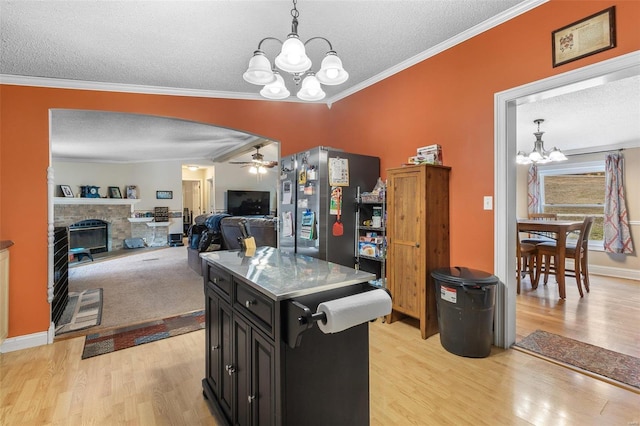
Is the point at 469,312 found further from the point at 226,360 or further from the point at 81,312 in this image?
the point at 81,312

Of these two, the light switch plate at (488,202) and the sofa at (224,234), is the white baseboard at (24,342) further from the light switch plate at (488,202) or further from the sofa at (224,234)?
the light switch plate at (488,202)

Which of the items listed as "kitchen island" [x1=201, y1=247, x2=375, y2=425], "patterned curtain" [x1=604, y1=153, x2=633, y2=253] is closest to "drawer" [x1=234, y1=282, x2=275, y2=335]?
"kitchen island" [x1=201, y1=247, x2=375, y2=425]

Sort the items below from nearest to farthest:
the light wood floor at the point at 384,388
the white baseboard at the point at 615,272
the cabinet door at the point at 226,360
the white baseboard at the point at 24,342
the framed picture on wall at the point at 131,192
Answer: the cabinet door at the point at 226,360
the light wood floor at the point at 384,388
the white baseboard at the point at 24,342
the white baseboard at the point at 615,272
the framed picture on wall at the point at 131,192

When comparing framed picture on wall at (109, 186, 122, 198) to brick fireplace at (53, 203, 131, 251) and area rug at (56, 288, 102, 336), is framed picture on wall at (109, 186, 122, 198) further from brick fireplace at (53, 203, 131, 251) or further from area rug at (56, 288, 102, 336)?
area rug at (56, 288, 102, 336)

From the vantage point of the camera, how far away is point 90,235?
304 inches

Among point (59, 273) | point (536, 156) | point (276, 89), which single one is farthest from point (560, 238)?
point (59, 273)

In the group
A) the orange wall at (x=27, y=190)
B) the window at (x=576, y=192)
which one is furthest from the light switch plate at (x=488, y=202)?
the window at (x=576, y=192)

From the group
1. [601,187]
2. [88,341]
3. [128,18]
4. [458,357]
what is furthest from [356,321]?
[601,187]

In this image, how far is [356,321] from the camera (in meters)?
1.07

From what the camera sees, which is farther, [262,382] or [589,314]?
[589,314]

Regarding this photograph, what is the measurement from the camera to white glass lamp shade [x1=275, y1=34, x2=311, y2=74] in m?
1.63

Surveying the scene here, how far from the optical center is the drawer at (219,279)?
159 cm

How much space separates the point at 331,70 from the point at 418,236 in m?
1.58

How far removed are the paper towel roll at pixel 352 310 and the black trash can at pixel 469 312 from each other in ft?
4.63
